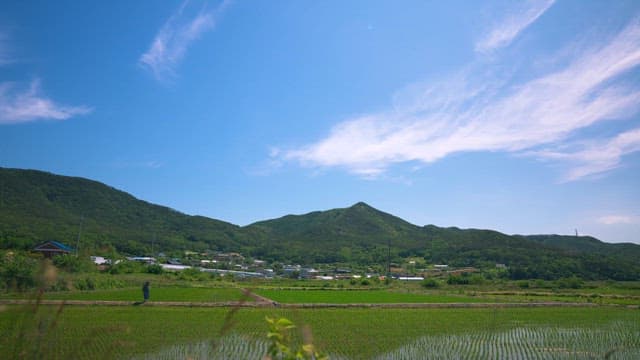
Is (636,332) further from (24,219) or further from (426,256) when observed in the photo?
(426,256)

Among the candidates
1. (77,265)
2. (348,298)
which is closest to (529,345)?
(77,265)

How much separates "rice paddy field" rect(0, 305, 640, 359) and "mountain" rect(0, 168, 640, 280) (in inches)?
1367

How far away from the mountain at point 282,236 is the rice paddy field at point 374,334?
34.7m

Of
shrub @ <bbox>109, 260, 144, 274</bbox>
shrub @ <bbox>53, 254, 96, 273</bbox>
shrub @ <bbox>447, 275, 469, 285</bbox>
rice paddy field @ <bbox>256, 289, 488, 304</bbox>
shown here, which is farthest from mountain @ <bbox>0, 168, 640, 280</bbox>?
shrub @ <bbox>53, 254, 96, 273</bbox>

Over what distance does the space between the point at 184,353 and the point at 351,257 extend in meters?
98.2

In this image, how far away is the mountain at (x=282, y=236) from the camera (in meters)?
72.0

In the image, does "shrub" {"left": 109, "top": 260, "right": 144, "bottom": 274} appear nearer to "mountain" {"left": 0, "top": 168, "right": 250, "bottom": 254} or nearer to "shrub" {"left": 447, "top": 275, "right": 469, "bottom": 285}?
"mountain" {"left": 0, "top": 168, "right": 250, "bottom": 254}

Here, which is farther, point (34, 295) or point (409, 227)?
point (409, 227)

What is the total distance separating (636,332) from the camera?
22.1 meters

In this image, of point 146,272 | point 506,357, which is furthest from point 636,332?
point 146,272

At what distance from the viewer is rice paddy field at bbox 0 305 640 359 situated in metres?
15.2

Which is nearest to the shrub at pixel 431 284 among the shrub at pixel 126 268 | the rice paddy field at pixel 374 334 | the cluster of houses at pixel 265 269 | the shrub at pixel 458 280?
the shrub at pixel 458 280

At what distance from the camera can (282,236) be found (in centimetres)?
15038

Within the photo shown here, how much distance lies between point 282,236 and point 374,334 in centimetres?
13222
